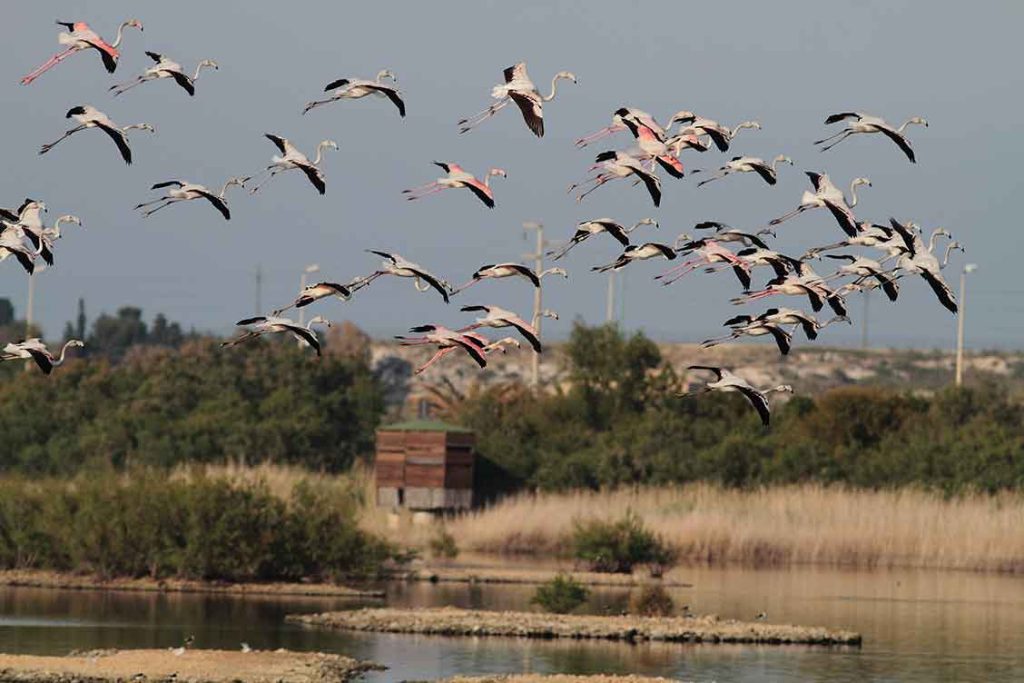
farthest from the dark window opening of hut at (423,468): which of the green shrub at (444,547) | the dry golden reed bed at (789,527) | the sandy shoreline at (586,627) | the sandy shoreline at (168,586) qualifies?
the sandy shoreline at (586,627)

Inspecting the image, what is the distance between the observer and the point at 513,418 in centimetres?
7081

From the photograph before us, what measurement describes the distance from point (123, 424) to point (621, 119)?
43.5m

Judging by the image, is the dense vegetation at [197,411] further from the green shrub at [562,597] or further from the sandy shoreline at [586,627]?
the sandy shoreline at [586,627]

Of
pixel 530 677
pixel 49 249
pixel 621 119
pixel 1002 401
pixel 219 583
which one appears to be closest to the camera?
pixel 49 249

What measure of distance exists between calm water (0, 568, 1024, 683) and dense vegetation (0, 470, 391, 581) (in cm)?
148

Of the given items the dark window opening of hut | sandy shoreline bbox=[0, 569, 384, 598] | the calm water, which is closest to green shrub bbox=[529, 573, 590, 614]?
the calm water

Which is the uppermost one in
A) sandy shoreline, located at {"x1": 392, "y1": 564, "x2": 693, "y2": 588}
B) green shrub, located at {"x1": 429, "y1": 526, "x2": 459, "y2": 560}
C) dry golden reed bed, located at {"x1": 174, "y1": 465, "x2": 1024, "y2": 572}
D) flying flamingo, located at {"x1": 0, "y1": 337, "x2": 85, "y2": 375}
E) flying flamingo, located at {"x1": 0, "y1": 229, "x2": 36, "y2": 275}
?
flying flamingo, located at {"x1": 0, "y1": 229, "x2": 36, "y2": 275}

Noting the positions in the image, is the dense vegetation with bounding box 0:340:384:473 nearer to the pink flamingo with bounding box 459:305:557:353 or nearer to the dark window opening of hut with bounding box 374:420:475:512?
→ the dark window opening of hut with bounding box 374:420:475:512

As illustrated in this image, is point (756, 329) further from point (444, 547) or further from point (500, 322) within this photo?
point (444, 547)

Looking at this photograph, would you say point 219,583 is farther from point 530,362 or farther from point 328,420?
point 530,362

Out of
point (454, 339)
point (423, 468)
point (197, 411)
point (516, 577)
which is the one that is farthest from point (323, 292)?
point (197, 411)

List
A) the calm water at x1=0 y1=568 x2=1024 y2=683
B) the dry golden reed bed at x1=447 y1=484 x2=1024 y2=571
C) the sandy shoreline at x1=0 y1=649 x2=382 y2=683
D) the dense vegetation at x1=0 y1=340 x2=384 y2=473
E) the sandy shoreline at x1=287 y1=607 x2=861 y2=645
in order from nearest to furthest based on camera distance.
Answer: the sandy shoreline at x1=0 y1=649 x2=382 y2=683 < the calm water at x1=0 y1=568 x2=1024 y2=683 < the sandy shoreline at x1=287 y1=607 x2=861 y2=645 < the dry golden reed bed at x1=447 y1=484 x2=1024 y2=571 < the dense vegetation at x1=0 y1=340 x2=384 y2=473

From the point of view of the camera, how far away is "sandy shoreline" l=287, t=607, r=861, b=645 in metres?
39.0

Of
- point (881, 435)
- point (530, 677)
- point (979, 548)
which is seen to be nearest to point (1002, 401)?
point (881, 435)
